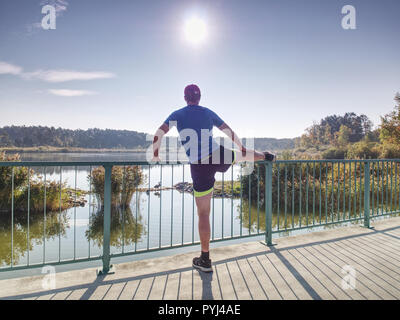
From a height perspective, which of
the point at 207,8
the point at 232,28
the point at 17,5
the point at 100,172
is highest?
the point at 17,5

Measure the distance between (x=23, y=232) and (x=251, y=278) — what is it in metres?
6.81

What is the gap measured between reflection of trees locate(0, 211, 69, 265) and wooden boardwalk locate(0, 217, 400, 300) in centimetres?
237

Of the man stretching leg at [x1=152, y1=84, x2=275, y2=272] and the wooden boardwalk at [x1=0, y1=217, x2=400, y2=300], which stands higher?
the man stretching leg at [x1=152, y1=84, x2=275, y2=272]

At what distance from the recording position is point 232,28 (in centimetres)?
773

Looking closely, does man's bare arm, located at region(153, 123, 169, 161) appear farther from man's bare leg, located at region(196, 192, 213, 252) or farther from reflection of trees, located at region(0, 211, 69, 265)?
reflection of trees, located at region(0, 211, 69, 265)

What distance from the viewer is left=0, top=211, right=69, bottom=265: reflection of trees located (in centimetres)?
514

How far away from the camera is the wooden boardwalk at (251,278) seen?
1.97 meters

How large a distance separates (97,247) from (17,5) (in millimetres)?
8507

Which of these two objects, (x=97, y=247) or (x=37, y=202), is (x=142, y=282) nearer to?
(x=97, y=247)

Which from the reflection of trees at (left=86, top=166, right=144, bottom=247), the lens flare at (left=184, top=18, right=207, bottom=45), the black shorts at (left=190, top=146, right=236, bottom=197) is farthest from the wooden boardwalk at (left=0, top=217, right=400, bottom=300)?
the reflection of trees at (left=86, top=166, right=144, bottom=247)

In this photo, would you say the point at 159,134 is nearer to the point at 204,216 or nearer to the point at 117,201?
the point at 204,216

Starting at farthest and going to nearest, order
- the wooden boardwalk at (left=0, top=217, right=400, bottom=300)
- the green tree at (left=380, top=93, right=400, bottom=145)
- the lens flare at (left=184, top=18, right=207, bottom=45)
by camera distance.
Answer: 1. the green tree at (left=380, top=93, right=400, bottom=145)
2. the lens flare at (left=184, top=18, right=207, bottom=45)
3. the wooden boardwalk at (left=0, top=217, right=400, bottom=300)

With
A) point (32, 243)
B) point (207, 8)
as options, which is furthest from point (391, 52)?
point (32, 243)

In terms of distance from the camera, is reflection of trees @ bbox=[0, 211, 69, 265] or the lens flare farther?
reflection of trees @ bbox=[0, 211, 69, 265]
